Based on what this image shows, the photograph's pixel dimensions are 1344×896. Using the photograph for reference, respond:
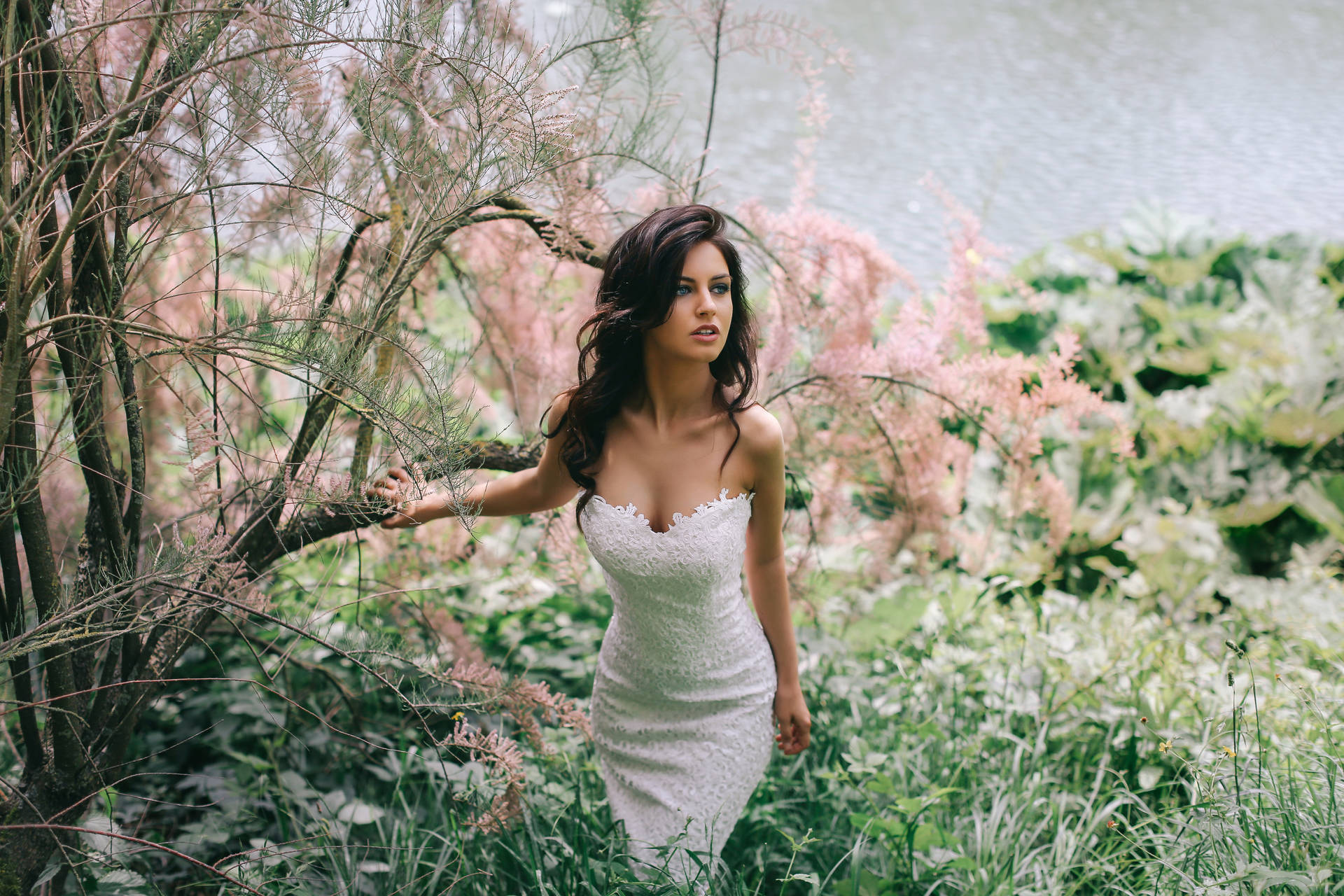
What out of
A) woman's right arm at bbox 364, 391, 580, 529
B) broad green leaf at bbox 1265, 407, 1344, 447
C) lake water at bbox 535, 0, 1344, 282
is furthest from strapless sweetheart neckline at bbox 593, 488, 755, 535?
lake water at bbox 535, 0, 1344, 282

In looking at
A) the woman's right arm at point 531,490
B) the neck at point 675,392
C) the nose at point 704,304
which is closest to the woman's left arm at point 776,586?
the neck at point 675,392

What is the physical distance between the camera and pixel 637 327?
1657mm

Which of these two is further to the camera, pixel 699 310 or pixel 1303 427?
pixel 1303 427

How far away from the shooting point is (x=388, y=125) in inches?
58.8

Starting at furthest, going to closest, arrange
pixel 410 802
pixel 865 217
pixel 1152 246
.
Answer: pixel 865 217 → pixel 1152 246 → pixel 410 802

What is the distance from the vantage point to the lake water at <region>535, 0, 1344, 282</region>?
739cm

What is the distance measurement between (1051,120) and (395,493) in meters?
9.87

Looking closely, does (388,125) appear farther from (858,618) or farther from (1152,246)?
(1152,246)

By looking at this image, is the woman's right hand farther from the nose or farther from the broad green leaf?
the broad green leaf

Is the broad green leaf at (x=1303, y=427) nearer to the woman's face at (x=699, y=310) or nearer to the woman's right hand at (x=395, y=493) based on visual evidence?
the woman's face at (x=699, y=310)

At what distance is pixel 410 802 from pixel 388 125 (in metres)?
1.64

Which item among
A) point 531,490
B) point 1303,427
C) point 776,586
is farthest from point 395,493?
point 1303,427

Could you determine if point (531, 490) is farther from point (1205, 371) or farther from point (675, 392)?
point (1205, 371)

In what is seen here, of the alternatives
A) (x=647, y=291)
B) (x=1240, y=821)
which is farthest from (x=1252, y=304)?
(x=647, y=291)
